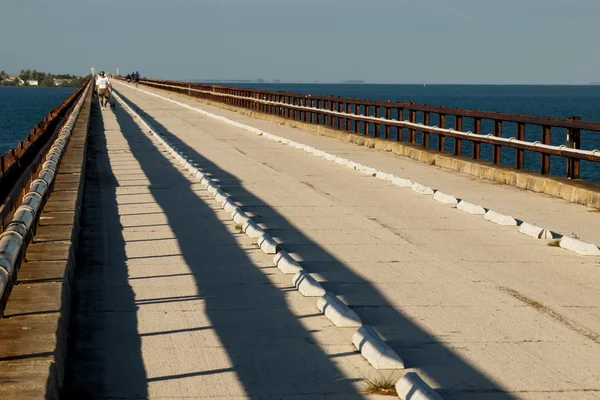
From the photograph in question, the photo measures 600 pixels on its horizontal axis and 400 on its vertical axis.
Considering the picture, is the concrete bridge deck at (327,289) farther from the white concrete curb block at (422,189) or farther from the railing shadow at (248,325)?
the white concrete curb block at (422,189)

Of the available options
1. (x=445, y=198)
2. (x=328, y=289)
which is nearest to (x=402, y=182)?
(x=445, y=198)

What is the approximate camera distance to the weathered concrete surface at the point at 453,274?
23.1 ft

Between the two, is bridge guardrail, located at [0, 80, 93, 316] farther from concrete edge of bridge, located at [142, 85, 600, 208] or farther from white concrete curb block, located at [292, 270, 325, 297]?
concrete edge of bridge, located at [142, 85, 600, 208]

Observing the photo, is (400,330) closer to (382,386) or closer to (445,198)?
(382,386)

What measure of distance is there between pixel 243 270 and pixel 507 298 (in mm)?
2479

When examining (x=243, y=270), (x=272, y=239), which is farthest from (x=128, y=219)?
(x=243, y=270)

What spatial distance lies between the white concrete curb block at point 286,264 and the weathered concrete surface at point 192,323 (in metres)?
0.08

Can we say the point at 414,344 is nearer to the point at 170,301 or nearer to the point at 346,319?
the point at 346,319

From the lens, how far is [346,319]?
26.2 feet

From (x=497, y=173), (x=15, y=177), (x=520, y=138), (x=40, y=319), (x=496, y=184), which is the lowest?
(x=496, y=184)

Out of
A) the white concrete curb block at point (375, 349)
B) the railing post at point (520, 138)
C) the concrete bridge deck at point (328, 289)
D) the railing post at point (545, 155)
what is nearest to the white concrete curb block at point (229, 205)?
the concrete bridge deck at point (328, 289)

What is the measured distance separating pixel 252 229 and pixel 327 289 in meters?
2.97

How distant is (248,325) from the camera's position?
26.3 ft

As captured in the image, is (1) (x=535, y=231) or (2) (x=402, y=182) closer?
(1) (x=535, y=231)
